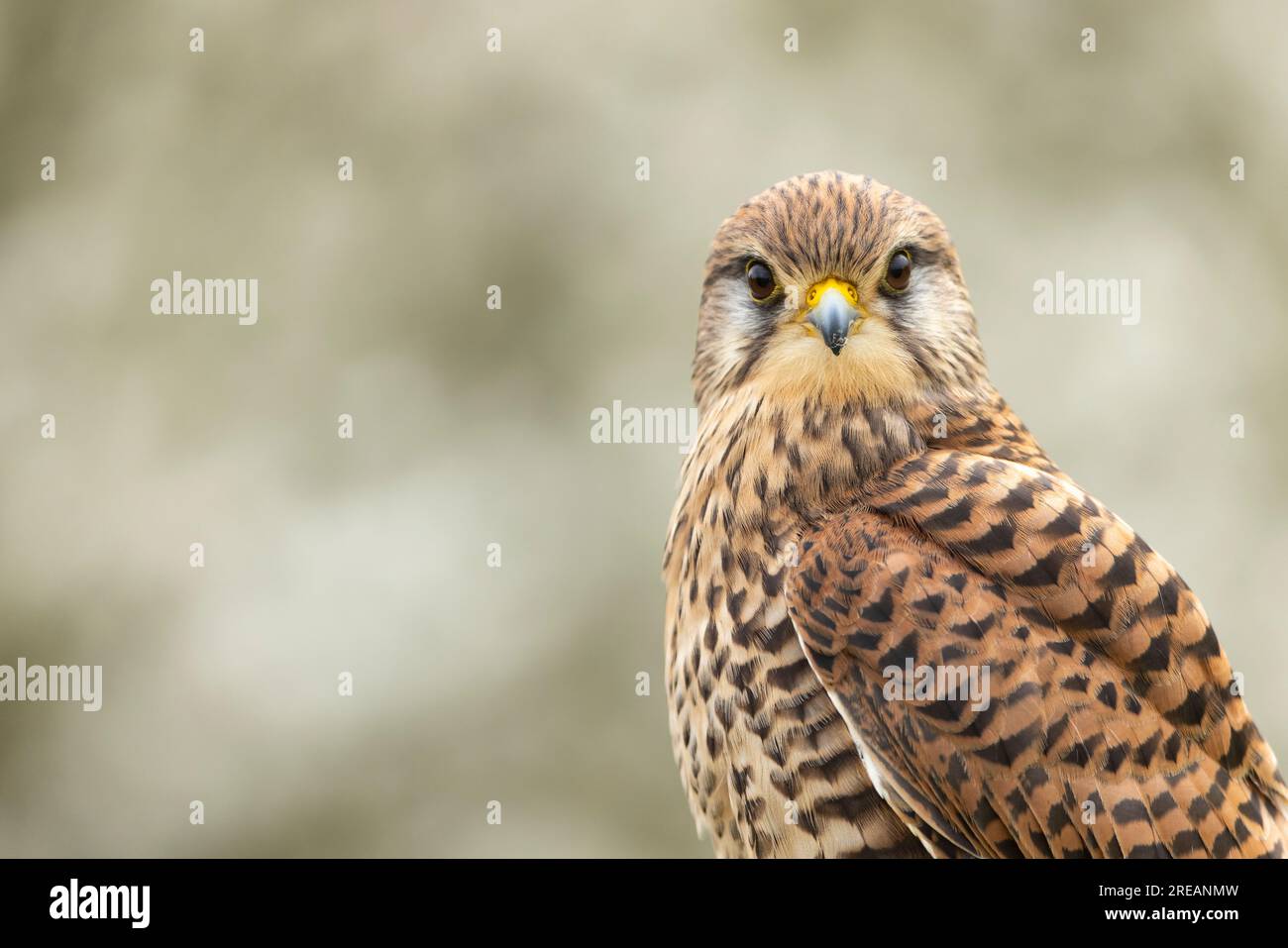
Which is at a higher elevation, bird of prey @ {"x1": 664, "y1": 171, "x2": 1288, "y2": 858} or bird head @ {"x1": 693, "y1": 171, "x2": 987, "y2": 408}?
bird head @ {"x1": 693, "y1": 171, "x2": 987, "y2": 408}

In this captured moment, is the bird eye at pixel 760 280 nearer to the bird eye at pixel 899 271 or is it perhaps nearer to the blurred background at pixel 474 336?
the bird eye at pixel 899 271

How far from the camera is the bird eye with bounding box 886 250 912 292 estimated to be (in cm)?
251

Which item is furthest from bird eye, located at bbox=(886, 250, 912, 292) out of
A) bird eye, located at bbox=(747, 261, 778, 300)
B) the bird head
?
bird eye, located at bbox=(747, 261, 778, 300)

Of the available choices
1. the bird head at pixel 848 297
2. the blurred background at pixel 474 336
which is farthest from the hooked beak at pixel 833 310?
the blurred background at pixel 474 336

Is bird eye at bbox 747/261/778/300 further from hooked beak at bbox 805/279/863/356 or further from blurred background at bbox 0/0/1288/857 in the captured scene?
blurred background at bbox 0/0/1288/857

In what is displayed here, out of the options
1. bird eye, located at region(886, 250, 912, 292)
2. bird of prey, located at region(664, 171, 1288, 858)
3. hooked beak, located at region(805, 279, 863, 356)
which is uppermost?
bird eye, located at region(886, 250, 912, 292)

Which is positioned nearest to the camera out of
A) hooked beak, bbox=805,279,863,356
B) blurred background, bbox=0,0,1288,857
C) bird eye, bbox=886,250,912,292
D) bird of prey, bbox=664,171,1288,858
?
bird of prey, bbox=664,171,1288,858

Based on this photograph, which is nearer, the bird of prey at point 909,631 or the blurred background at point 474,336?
the bird of prey at point 909,631

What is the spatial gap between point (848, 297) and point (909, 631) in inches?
24.5

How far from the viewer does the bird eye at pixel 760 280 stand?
2562 mm

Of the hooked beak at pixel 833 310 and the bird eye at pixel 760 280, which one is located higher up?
the bird eye at pixel 760 280

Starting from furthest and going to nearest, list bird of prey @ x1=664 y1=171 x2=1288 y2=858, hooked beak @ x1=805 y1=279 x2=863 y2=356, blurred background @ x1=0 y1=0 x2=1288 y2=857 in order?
blurred background @ x1=0 y1=0 x2=1288 y2=857 < hooked beak @ x1=805 y1=279 x2=863 y2=356 < bird of prey @ x1=664 y1=171 x2=1288 y2=858

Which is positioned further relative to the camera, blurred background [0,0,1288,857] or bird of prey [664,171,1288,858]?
blurred background [0,0,1288,857]

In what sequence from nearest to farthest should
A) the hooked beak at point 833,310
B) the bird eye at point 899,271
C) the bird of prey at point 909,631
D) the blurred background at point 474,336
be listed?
1. the bird of prey at point 909,631
2. the hooked beak at point 833,310
3. the bird eye at point 899,271
4. the blurred background at point 474,336
